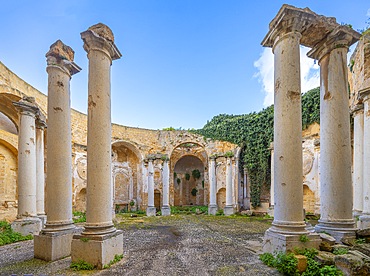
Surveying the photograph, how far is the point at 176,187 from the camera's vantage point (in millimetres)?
29203

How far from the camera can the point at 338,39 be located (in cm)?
562

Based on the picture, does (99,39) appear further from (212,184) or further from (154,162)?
(212,184)

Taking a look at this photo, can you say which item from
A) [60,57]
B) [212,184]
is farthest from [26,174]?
[212,184]

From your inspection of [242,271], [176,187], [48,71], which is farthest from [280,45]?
[176,187]

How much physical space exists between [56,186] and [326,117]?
656cm

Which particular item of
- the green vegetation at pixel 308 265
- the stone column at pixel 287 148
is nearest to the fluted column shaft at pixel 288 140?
the stone column at pixel 287 148

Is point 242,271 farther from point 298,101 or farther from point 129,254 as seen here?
point 298,101

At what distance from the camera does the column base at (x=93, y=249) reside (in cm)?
479

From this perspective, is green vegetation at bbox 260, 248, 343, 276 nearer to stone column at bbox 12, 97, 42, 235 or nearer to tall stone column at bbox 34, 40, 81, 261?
tall stone column at bbox 34, 40, 81, 261

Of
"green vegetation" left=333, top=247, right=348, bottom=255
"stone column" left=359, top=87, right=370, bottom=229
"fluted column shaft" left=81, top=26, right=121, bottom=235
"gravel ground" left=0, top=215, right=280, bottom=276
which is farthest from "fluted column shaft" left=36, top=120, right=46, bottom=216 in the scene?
"stone column" left=359, top=87, right=370, bottom=229

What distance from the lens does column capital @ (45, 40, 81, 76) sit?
20.2 ft

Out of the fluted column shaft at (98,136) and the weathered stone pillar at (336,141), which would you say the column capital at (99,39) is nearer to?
the fluted column shaft at (98,136)

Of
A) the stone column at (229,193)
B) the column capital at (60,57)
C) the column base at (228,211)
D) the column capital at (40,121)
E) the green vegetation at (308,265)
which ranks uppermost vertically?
the column capital at (60,57)

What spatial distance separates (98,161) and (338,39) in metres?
6.01
